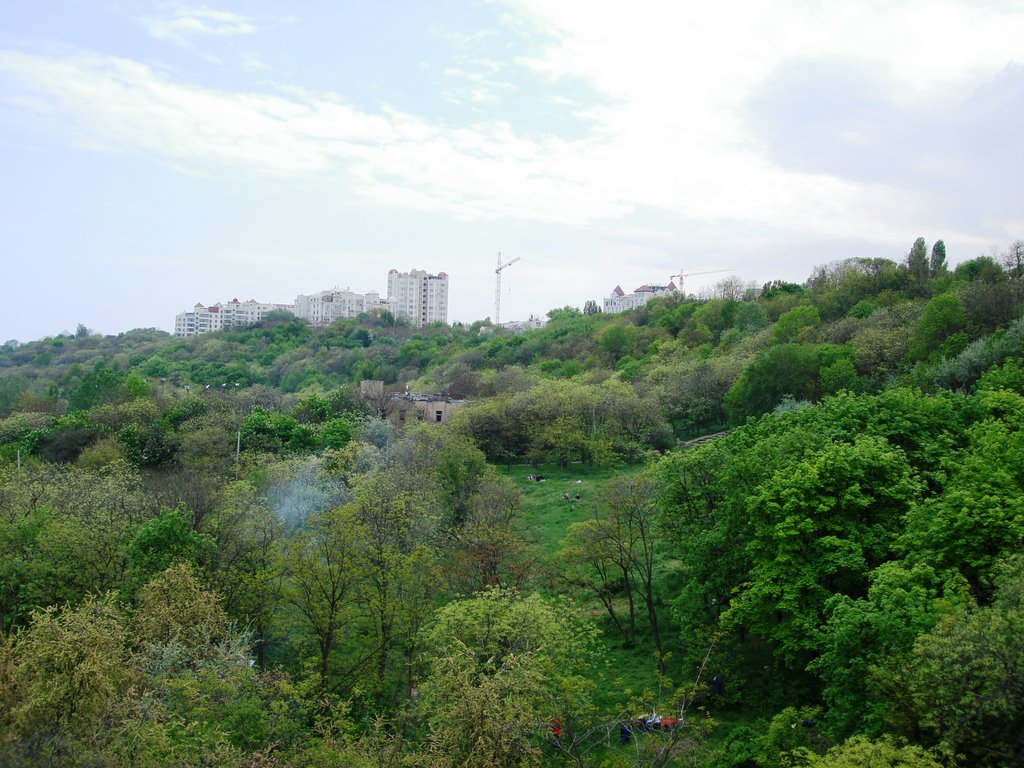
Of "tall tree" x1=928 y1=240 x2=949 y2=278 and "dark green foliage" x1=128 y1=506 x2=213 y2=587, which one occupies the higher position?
"tall tree" x1=928 y1=240 x2=949 y2=278

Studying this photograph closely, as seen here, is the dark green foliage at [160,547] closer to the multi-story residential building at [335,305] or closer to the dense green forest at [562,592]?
the dense green forest at [562,592]

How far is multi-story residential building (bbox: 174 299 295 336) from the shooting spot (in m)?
159

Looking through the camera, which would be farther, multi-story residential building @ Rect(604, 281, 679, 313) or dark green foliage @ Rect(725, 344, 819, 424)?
multi-story residential building @ Rect(604, 281, 679, 313)

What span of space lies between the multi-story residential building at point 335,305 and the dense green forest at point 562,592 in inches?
4365

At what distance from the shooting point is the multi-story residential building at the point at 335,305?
15200 centimetres

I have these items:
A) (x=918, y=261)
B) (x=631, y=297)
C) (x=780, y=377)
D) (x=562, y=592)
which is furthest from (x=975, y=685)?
(x=631, y=297)

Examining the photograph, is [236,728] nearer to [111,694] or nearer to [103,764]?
[111,694]

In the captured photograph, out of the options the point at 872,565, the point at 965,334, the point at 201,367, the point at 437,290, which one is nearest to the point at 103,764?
the point at 872,565

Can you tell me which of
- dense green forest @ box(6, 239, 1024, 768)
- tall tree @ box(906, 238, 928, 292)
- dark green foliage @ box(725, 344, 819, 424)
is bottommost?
dense green forest @ box(6, 239, 1024, 768)

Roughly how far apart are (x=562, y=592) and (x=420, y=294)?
466 ft

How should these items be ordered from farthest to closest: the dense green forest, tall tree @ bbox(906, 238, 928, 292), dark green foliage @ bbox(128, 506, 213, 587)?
tall tree @ bbox(906, 238, 928, 292) → dark green foliage @ bbox(128, 506, 213, 587) → the dense green forest

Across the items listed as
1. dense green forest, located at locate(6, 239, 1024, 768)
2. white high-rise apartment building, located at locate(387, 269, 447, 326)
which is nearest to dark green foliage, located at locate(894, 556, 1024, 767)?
dense green forest, located at locate(6, 239, 1024, 768)

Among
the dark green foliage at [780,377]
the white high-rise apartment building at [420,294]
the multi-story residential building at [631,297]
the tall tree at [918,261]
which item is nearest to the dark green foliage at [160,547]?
the dark green foliage at [780,377]

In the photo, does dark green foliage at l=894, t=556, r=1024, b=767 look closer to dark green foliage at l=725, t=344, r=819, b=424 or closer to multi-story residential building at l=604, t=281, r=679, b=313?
dark green foliage at l=725, t=344, r=819, b=424
